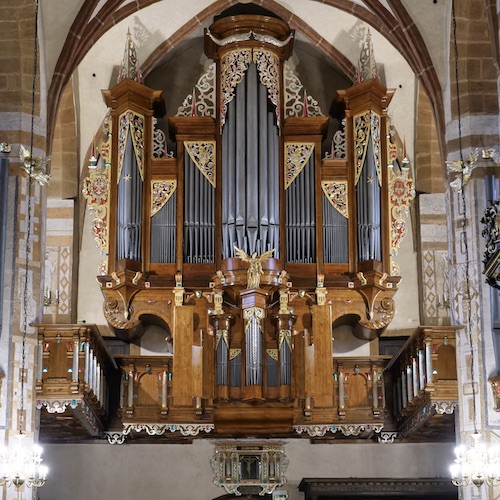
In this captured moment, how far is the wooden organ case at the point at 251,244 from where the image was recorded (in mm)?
20953

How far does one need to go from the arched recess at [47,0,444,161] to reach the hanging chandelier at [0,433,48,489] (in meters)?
5.04

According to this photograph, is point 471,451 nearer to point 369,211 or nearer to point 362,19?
point 369,211

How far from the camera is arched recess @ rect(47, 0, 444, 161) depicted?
810 inches

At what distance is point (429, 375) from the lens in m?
19.1

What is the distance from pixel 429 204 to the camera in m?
23.6

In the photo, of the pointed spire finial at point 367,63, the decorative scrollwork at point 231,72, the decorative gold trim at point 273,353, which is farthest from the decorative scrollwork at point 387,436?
the pointed spire finial at point 367,63

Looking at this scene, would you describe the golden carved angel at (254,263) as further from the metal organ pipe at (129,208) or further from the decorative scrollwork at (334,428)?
Answer: the decorative scrollwork at (334,428)

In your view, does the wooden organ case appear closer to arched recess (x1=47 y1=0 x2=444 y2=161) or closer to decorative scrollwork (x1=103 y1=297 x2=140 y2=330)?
decorative scrollwork (x1=103 y1=297 x2=140 y2=330)

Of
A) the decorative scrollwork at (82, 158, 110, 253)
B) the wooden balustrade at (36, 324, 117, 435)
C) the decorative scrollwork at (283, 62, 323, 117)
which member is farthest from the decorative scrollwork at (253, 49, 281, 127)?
the wooden balustrade at (36, 324, 117, 435)

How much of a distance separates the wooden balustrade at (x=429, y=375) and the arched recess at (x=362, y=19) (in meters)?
3.00

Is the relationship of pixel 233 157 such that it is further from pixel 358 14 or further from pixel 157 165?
pixel 358 14

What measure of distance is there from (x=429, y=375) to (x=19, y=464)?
19.8 ft

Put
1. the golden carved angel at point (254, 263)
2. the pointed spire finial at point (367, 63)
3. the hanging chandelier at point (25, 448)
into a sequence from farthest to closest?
the pointed spire finial at point (367, 63) < the golden carved angel at point (254, 263) < the hanging chandelier at point (25, 448)

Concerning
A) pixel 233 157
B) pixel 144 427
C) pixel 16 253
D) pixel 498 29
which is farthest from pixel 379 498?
pixel 498 29
